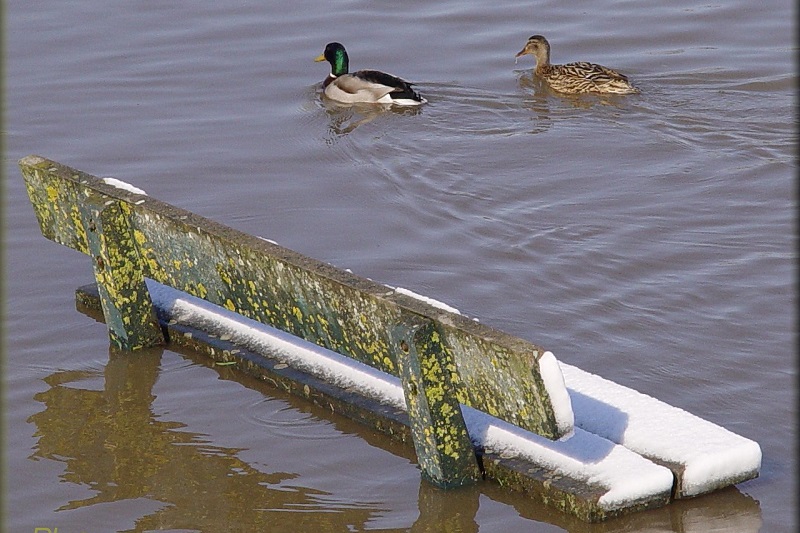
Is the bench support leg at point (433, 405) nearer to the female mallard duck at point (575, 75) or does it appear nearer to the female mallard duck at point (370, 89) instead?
the female mallard duck at point (370, 89)

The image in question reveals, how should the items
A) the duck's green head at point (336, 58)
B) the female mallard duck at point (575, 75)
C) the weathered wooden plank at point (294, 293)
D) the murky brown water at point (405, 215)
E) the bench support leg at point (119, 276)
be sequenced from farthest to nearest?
the duck's green head at point (336, 58) < the female mallard duck at point (575, 75) < the bench support leg at point (119, 276) < the murky brown water at point (405, 215) < the weathered wooden plank at point (294, 293)

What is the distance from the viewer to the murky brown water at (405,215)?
5152 millimetres

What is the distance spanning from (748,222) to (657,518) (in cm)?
397

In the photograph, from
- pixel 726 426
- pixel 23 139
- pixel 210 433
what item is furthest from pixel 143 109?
pixel 726 426

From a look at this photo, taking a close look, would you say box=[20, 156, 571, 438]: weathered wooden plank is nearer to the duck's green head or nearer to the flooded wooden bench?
the flooded wooden bench

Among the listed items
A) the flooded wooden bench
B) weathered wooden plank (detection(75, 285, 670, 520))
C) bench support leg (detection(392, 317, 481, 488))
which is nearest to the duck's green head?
weathered wooden plank (detection(75, 285, 670, 520))

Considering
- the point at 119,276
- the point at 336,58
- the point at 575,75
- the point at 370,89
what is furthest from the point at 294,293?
the point at 336,58

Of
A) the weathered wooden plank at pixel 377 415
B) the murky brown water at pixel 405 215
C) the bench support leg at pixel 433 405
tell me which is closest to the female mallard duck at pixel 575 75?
the murky brown water at pixel 405 215

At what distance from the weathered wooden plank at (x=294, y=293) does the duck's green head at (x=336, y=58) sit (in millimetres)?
6503

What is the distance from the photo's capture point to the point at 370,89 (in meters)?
11.9

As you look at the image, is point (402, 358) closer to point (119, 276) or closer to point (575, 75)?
point (119, 276)

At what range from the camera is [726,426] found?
5.52 metres

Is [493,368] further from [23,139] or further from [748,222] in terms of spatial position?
[23,139]

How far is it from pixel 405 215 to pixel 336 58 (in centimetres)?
454
